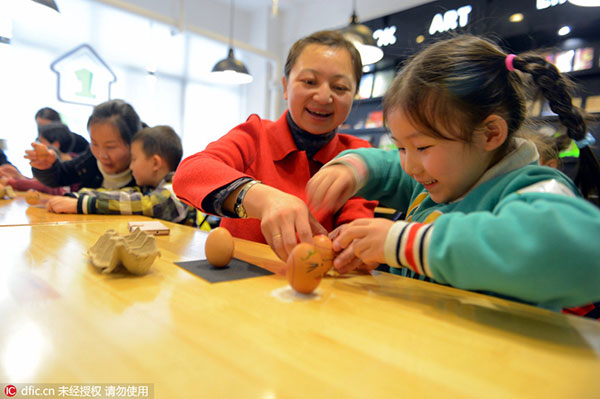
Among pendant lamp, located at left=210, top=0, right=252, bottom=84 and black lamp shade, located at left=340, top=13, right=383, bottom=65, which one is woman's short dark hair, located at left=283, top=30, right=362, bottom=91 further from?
pendant lamp, located at left=210, top=0, right=252, bottom=84

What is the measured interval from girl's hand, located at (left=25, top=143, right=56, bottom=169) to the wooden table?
1.77 metres

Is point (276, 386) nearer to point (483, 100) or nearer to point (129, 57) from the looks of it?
point (483, 100)

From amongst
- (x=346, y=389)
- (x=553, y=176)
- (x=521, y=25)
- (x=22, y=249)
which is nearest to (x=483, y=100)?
(x=553, y=176)

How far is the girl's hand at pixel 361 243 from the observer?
646 millimetres

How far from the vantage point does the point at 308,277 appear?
0.62 metres

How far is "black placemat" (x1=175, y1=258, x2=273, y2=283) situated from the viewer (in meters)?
0.70

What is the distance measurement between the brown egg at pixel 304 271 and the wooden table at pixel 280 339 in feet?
0.07

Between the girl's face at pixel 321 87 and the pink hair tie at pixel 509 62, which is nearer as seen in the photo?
the pink hair tie at pixel 509 62

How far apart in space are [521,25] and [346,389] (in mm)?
4009

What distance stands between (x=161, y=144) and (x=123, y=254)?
1.32 meters

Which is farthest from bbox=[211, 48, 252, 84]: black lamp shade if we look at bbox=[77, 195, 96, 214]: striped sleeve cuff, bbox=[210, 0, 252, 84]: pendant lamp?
bbox=[77, 195, 96, 214]: striped sleeve cuff

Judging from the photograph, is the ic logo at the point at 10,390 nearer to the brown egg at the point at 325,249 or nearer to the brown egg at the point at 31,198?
the brown egg at the point at 325,249

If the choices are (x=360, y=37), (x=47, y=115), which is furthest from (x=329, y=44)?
(x=47, y=115)

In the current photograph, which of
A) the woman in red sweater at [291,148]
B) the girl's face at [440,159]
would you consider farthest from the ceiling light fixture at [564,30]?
the girl's face at [440,159]
